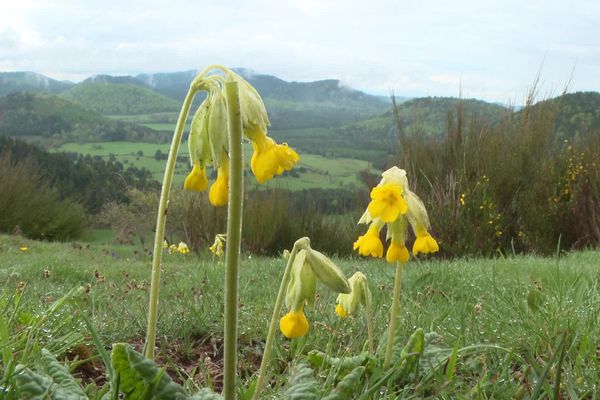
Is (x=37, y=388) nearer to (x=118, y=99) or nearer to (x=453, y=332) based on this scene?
(x=453, y=332)

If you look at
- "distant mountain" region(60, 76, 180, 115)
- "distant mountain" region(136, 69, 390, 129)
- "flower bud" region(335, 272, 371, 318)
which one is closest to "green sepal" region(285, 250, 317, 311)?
"flower bud" region(335, 272, 371, 318)

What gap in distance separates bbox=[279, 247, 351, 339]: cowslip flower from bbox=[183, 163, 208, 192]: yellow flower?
285mm

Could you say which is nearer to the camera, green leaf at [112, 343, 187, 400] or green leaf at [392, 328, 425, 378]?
green leaf at [112, 343, 187, 400]

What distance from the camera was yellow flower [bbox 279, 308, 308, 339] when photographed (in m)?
1.49

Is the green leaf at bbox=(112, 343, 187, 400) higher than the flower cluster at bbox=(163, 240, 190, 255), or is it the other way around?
the green leaf at bbox=(112, 343, 187, 400)

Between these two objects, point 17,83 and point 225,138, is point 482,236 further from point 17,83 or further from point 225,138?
point 17,83

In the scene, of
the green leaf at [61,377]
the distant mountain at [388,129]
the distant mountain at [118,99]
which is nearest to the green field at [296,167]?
the distant mountain at [388,129]

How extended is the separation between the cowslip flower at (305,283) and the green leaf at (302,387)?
12 cm

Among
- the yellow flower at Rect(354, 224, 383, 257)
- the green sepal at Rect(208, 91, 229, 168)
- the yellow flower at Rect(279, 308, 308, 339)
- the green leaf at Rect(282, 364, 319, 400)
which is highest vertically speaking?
the green sepal at Rect(208, 91, 229, 168)

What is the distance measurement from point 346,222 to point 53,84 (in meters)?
205

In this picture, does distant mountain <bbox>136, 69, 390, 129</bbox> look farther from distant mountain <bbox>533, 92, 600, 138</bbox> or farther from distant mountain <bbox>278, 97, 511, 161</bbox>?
distant mountain <bbox>533, 92, 600, 138</bbox>

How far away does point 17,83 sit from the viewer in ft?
601

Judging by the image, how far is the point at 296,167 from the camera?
55969 mm

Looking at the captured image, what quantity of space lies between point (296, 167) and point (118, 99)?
7889 centimetres
